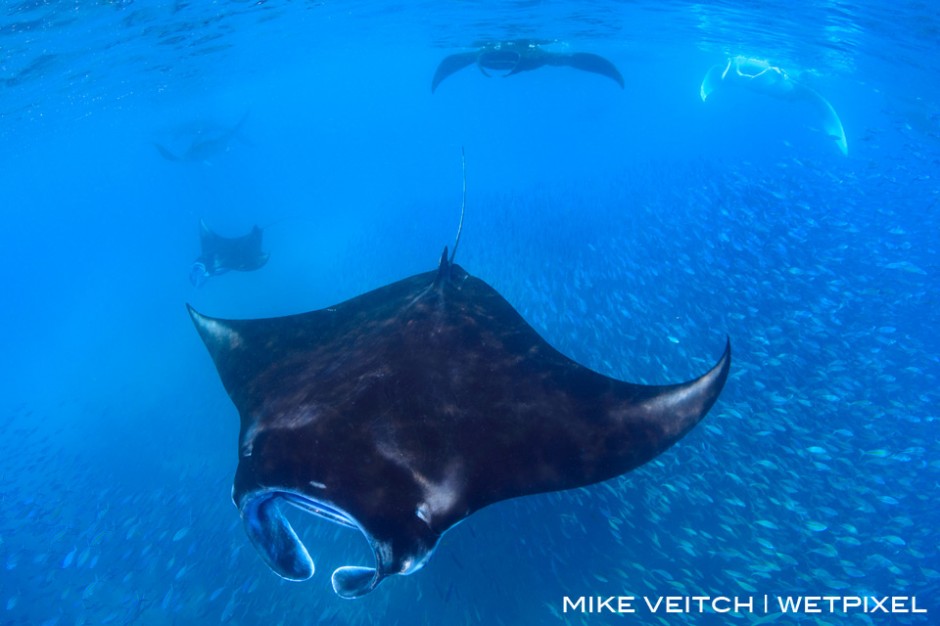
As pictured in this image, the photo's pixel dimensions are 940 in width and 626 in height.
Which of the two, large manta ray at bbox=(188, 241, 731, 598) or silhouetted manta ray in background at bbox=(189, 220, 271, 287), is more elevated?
large manta ray at bbox=(188, 241, 731, 598)

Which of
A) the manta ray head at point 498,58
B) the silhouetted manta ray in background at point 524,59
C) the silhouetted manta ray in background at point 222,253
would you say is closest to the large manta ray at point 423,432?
the silhouetted manta ray in background at point 222,253

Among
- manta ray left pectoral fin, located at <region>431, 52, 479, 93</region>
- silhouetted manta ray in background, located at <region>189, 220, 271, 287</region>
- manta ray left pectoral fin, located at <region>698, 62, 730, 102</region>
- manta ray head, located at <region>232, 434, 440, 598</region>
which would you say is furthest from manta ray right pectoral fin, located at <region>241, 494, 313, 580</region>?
manta ray left pectoral fin, located at <region>698, 62, 730, 102</region>

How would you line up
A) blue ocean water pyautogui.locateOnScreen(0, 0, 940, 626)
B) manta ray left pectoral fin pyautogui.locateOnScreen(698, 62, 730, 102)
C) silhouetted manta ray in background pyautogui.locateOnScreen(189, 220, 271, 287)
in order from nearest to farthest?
1. blue ocean water pyautogui.locateOnScreen(0, 0, 940, 626)
2. silhouetted manta ray in background pyautogui.locateOnScreen(189, 220, 271, 287)
3. manta ray left pectoral fin pyautogui.locateOnScreen(698, 62, 730, 102)

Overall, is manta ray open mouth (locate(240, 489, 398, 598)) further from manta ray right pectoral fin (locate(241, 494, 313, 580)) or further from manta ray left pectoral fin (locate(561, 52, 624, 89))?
manta ray left pectoral fin (locate(561, 52, 624, 89))

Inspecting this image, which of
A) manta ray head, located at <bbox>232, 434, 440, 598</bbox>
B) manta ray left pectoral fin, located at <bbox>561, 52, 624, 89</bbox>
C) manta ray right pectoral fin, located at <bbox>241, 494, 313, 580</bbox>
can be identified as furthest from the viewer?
manta ray left pectoral fin, located at <bbox>561, 52, 624, 89</bbox>

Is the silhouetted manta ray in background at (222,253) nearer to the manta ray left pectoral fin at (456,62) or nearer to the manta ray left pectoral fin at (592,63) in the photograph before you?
the manta ray left pectoral fin at (456,62)

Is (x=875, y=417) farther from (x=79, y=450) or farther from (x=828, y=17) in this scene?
(x=79, y=450)

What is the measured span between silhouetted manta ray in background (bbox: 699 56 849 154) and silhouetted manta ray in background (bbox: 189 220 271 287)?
88.7 ft

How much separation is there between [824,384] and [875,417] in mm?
1035

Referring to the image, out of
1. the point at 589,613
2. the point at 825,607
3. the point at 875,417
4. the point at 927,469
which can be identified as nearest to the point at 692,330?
the point at 875,417

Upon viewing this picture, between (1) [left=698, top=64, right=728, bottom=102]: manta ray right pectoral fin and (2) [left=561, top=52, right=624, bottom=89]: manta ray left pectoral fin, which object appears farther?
(1) [left=698, top=64, right=728, bottom=102]: manta ray right pectoral fin

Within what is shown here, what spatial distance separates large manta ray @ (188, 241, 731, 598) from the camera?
2381mm

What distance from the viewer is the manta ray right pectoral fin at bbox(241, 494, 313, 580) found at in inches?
101

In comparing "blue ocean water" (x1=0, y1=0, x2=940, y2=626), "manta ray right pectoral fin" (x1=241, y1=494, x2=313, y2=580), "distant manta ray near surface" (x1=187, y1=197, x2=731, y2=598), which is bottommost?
"blue ocean water" (x1=0, y1=0, x2=940, y2=626)
